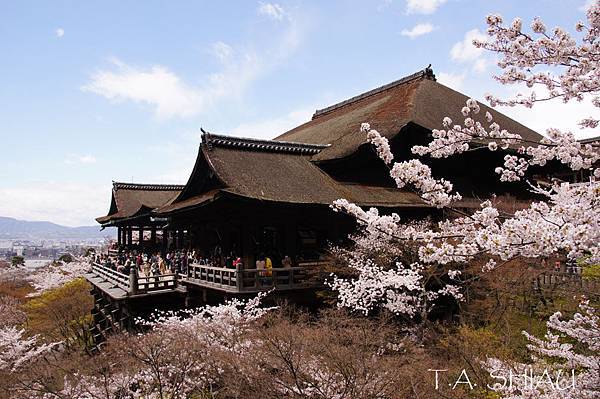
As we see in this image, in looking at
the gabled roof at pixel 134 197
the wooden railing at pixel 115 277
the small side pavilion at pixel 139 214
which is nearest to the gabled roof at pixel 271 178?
the wooden railing at pixel 115 277

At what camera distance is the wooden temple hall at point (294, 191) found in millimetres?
12523

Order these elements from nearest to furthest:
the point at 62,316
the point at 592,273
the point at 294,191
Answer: the point at 592,273
the point at 294,191
the point at 62,316

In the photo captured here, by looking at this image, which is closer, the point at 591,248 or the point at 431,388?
the point at 591,248

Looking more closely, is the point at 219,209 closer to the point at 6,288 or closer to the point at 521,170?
the point at 521,170

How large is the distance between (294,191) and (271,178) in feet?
3.07

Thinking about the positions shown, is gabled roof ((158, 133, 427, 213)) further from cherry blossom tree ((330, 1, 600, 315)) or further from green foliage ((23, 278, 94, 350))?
green foliage ((23, 278, 94, 350))

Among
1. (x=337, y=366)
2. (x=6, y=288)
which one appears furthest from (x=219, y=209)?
(x=6, y=288)

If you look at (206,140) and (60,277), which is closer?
(206,140)

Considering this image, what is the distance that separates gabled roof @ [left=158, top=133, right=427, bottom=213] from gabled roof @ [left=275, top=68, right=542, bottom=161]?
132 centimetres

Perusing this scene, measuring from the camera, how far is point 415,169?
156 inches

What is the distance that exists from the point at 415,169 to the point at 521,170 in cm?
155

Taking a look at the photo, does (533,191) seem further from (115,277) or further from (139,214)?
Answer: (139,214)

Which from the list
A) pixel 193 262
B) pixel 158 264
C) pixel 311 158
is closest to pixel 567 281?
pixel 311 158

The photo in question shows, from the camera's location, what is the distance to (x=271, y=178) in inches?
531
